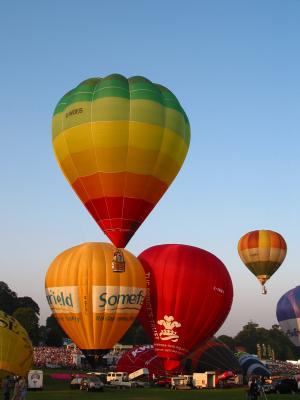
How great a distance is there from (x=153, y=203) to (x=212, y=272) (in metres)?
9.84

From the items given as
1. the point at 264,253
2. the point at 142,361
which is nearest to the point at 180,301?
the point at 142,361

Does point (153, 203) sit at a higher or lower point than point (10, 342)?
higher

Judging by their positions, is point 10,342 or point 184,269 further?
point 184,269

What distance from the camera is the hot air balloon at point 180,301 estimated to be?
104 feet

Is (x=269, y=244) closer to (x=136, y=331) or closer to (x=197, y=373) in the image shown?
(x=197, y=373)

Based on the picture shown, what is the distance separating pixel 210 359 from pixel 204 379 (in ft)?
8.93

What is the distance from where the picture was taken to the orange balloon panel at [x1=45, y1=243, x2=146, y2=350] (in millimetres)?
28969

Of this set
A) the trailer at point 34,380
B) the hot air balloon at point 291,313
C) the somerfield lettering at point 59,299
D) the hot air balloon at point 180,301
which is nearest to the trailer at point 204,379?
the hot air balloon at point 180,301

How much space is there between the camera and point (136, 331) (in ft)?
329

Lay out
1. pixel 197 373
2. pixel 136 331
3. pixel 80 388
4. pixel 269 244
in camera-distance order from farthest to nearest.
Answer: pixel 136 331
pixel 269 244
pixel 197 373
pixel 80 388

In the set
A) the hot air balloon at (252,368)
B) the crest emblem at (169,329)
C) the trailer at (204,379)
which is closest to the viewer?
the trailer at (204,379)

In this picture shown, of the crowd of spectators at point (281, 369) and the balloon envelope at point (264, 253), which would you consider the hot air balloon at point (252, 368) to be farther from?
the crowd of spectators at point (281, 369)

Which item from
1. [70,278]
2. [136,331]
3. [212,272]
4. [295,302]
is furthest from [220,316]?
[136,331]

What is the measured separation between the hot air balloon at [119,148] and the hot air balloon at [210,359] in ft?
39.7
